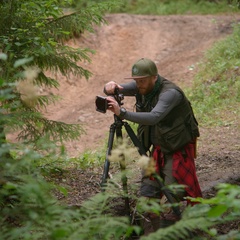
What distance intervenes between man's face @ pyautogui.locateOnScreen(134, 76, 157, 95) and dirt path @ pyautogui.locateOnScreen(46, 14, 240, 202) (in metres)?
4.31

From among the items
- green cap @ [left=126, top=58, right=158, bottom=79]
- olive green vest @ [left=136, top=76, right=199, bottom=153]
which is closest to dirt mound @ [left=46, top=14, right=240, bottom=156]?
olive green vest @ [left=136, top=76, right=199, bottom=153]

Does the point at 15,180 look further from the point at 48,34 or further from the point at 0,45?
the point at 48,34

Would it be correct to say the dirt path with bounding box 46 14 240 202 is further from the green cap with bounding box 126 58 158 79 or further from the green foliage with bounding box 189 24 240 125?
the green cap with bounding box 126 58 158 79

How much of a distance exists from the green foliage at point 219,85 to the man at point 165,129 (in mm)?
5078

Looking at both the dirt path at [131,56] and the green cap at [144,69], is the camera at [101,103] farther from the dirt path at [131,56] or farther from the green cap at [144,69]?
the dirt path at [131,56]

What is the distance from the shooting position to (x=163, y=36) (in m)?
18.1

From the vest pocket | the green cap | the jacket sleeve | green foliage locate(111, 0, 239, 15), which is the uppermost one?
the green cap

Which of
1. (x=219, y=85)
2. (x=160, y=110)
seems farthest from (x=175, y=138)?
(x=219, y=85)

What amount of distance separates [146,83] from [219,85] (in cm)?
743

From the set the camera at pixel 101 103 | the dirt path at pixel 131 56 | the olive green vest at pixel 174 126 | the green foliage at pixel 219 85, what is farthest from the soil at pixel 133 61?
the camera at pixel 101 103

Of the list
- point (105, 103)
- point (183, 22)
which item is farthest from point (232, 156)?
point (183, 22)

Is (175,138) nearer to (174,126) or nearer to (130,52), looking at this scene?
(174,126)

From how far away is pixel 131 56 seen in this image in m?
17.0

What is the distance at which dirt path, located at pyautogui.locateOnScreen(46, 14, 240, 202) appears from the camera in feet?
41.5
